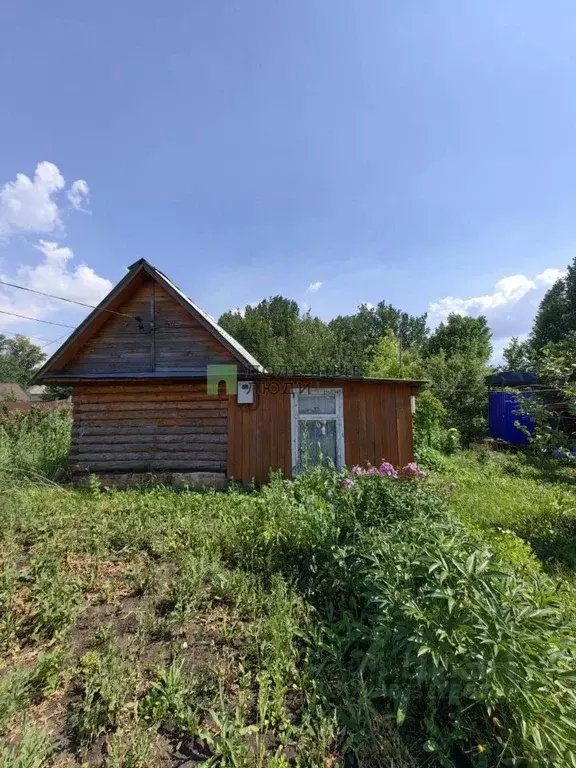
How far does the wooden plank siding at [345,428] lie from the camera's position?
7898 millimetres

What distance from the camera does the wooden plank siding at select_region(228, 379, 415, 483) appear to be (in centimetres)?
790

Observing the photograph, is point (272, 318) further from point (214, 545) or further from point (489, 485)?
point (214, 545)

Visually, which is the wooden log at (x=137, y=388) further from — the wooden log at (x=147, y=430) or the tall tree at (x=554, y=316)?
the tall tree at (x=554, y=316)

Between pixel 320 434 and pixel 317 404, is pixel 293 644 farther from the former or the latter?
pixel 317 404

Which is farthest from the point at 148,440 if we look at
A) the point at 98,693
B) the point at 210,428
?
the point at 98,693

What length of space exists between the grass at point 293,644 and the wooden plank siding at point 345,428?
3727 millimetres

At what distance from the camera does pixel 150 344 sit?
8.45m

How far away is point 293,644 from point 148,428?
6.40m

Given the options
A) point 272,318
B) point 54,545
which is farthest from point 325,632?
point 272,318

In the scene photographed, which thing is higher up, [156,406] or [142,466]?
[156,406]

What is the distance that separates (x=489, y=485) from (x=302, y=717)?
7.74 m

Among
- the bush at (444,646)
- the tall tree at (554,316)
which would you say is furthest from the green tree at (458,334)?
the bush at (444,646)

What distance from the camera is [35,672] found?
7.57 feet

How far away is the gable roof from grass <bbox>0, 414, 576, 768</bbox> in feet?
15.0
